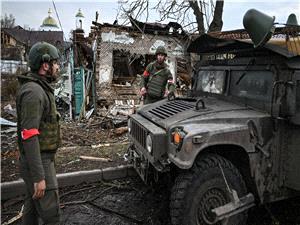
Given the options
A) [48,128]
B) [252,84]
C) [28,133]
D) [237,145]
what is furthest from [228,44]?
[28,133]

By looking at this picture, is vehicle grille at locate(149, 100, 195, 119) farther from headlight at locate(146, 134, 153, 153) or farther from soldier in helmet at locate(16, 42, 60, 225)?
soldier in helmet at locate(16, 42, 60, 225)

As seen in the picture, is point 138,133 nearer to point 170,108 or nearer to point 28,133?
point 170,108

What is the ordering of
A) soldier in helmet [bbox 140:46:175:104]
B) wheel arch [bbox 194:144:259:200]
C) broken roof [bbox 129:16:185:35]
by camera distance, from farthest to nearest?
broken roof [bbox 129:16:185:35] → soldier in helmet [bbox 140:46:175:104] → wheel arch [bbox 194:144:259:200]

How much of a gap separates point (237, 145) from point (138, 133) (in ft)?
4.09

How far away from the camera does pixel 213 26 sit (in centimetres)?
1070

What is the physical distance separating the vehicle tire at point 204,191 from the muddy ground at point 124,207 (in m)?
0.67

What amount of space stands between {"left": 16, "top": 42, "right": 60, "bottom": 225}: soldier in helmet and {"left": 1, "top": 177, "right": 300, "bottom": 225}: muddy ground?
1.01 m

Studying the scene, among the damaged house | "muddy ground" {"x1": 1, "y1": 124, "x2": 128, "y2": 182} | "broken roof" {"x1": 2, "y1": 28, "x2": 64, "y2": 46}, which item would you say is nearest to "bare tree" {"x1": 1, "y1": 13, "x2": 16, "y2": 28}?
"broken roof" {"x1": 2, "y1": 28, "x2": 64, "y2": 46}

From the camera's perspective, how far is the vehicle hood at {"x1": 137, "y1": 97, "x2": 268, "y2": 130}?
3.09 meters

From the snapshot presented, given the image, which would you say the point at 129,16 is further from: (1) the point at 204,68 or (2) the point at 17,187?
(2) the point at 17,187

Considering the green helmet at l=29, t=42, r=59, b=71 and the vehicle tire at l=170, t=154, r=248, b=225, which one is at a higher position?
the green helmet at l=29, t=42, r=59, b=71

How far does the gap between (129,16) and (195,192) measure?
351 inches

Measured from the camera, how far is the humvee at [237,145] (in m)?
2.90

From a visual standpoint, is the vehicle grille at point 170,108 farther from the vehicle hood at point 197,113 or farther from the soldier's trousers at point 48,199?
the soldier's trousers at point 48,199
